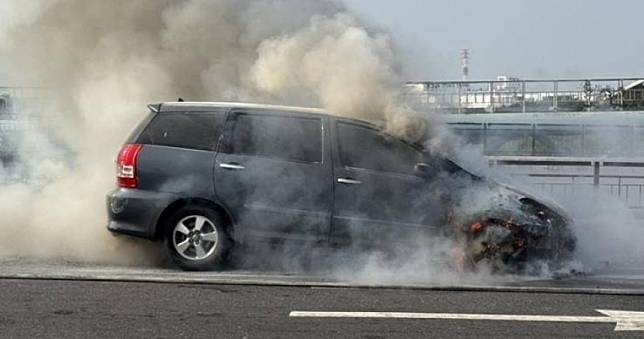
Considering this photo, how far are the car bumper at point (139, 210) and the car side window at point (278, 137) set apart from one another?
0.76 meters

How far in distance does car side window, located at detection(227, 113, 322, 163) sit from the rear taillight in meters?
0.84

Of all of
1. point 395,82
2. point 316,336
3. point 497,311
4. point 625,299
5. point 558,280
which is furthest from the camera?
point 395,82

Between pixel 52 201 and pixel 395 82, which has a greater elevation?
pixel 395 82

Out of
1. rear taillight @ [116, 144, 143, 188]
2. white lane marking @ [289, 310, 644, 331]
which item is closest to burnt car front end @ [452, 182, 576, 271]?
white lane marking @ [289, 310, 644, 331]

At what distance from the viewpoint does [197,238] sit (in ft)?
22.1

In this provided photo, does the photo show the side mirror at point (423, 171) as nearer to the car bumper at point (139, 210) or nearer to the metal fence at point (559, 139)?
the metal fence at point (559, 139)

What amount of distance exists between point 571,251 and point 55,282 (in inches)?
175

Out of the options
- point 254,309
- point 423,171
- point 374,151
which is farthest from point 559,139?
point 254,309

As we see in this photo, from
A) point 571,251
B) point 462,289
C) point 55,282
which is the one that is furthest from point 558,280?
point 55,282

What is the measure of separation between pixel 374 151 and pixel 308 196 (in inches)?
27.7

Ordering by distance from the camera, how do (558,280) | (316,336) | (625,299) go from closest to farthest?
(316,336)
(625,299)
(558,280)

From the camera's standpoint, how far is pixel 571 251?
6.85 metres

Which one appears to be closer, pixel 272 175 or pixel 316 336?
pixel 316 336

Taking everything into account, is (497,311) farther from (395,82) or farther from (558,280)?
(395,82)
